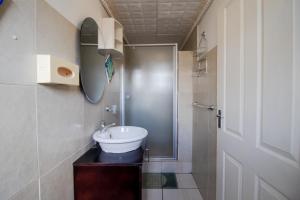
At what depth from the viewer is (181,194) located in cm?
218

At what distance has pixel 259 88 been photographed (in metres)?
0.94

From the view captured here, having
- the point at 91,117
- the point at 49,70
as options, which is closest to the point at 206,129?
the point at 91,117

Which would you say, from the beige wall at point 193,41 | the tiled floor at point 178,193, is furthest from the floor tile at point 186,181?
the beige wall at point 193,41

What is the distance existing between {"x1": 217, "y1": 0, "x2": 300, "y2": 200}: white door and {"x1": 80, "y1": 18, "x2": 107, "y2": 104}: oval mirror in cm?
106

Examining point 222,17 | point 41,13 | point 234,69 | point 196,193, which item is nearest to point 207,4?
point 222,17

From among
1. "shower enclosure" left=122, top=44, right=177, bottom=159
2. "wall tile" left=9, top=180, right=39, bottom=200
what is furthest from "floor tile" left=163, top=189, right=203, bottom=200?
"wall tile" left=9, top=180, right=39, bottom=200

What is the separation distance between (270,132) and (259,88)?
231mm

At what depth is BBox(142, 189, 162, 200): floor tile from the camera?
2100 mm

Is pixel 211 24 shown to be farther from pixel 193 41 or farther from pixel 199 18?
pixel 193 41

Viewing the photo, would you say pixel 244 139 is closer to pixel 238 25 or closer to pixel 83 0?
pixel 238 25

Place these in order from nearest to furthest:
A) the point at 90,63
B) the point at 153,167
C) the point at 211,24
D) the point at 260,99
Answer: the point at 260,99
the point at 90,63
the point at 211,24
the point at 153,167

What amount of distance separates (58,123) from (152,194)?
164 cm

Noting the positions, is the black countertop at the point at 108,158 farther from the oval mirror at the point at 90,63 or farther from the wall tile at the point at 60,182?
the oval mirror at the point at 90,63

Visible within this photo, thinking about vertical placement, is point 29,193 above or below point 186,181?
above
